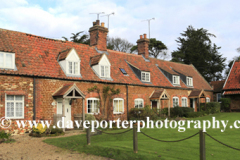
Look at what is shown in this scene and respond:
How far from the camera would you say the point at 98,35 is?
25.2m

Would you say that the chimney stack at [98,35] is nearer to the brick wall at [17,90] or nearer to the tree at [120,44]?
the brick wall at [17,90]

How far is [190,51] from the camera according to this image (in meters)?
53.1

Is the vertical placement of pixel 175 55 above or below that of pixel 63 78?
above

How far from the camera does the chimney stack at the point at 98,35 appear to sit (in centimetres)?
2505

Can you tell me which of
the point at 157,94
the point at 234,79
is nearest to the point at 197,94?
the point at 157,94

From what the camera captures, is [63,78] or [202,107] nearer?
[63,78]

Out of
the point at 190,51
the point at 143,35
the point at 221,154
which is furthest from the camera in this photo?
the point at 190,51

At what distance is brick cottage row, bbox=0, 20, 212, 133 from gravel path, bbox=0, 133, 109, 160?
3.80m

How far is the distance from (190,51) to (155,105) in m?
29.3

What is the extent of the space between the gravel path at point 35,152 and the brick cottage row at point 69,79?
3.80 m

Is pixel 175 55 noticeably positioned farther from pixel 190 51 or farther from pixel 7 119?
pixel 7 119

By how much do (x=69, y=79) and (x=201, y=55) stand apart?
129ft

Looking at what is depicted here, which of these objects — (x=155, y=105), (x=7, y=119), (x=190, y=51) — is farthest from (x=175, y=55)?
(x=7, y=119)

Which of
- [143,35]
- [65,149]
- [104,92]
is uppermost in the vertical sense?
[143,35]
